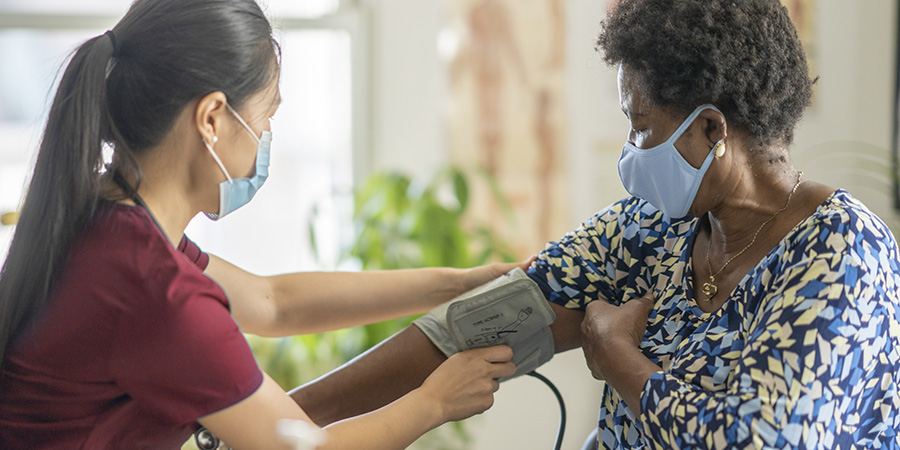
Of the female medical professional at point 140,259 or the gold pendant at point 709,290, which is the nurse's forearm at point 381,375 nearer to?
the female medical professional at point 140,259

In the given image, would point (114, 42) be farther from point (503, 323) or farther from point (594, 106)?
point (594, 106)

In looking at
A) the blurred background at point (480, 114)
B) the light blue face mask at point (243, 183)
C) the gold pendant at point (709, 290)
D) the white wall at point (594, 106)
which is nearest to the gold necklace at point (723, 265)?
the gold pendant at point (709, 290)

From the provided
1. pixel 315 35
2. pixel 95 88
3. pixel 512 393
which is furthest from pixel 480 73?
pixel 95 88

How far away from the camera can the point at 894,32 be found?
271cm

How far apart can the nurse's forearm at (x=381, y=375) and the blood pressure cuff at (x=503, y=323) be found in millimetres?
35

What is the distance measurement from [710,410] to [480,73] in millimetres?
1978

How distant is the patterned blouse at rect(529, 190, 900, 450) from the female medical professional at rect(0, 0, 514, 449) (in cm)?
44

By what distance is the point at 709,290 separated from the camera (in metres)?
1.26

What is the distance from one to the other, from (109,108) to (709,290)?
0.97 m

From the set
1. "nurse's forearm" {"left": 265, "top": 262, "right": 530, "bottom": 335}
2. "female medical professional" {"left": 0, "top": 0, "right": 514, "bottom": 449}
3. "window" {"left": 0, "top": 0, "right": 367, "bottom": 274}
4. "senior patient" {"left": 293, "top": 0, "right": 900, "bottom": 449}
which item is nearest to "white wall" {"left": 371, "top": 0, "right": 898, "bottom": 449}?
"window" {"left": 0, "top": 0, "right": 367, "bottom": 274}

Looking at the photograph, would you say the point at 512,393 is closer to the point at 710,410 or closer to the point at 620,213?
the point at 620,213

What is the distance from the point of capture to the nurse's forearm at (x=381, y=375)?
1438 millimetres

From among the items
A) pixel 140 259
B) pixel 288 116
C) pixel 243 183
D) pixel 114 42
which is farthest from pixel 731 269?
pixel 288 116

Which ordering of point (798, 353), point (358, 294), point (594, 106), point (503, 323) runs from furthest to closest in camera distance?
point (594, 106)
point (358, 294)
point (503, 323)
point (798, 353)
